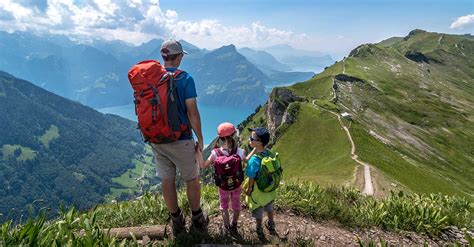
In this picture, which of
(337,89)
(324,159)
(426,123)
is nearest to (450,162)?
(426,123)

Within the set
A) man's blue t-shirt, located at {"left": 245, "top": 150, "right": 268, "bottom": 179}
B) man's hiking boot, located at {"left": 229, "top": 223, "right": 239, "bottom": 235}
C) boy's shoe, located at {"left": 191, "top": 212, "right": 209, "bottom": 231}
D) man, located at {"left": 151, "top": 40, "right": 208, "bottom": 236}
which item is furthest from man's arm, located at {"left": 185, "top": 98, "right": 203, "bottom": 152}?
man's hiking boot, located at {"left": 229, "top": 223, "right": 239, "bottom": 235}

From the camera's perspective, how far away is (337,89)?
4835 inches

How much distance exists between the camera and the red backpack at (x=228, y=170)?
7.66 meters

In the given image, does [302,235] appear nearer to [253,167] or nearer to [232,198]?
[232,198]

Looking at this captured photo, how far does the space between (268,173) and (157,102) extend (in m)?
2.70

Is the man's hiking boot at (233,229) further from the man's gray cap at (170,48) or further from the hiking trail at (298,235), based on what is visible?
the man's gray cap at (170,48)

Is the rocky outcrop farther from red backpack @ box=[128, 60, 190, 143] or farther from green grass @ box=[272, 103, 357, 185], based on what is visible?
red backpack @ box=[128, 60, 190, 143]

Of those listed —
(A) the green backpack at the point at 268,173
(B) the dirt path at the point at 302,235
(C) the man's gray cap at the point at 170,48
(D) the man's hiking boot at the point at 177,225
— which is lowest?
(B) the dirt path at the point at 302,235

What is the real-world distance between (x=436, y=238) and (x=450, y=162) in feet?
337

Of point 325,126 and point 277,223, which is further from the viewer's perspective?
point 325,126

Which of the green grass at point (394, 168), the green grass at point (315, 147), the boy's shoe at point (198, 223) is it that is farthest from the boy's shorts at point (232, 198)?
the green grass at point (394, 168)

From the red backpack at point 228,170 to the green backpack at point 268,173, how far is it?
418 millimetres

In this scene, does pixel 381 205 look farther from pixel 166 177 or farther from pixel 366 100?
pixel 366 100

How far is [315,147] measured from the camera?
7881 centimetres
